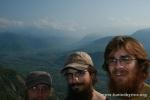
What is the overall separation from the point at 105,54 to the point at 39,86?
2.27m

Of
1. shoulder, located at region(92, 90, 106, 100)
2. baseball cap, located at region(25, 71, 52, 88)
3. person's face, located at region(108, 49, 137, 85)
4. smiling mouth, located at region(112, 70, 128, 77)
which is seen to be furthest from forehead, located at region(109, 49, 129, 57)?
baseball cap, located at region(25, 71, 52, 88)

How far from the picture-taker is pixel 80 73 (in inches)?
235

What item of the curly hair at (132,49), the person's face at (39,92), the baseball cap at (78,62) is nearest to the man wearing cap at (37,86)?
the person's face at (39,92)

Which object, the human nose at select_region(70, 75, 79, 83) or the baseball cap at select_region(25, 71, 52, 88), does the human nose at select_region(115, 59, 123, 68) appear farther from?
the baseball cap at select_region(25, 71, 52, 88)

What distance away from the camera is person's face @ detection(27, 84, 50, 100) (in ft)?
21.4

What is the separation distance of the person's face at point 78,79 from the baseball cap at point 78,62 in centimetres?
8

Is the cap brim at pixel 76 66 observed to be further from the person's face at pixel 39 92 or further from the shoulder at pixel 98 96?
the person's face at pixel 39 92

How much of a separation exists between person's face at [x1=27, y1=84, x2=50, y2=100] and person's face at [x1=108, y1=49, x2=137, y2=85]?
2167 millimetres

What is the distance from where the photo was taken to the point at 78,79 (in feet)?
19.2

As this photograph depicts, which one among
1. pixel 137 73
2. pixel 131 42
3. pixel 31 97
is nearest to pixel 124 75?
pixel 137 73

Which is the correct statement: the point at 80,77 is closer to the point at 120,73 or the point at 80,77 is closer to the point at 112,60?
the point at 112,60

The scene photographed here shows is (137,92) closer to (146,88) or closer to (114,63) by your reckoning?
(146,88)

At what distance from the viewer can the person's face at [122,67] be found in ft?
14.9

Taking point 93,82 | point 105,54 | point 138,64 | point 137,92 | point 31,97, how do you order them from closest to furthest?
point 137,92 → point 138,64 → point 105,54 → point 93,82 → point 31,97
